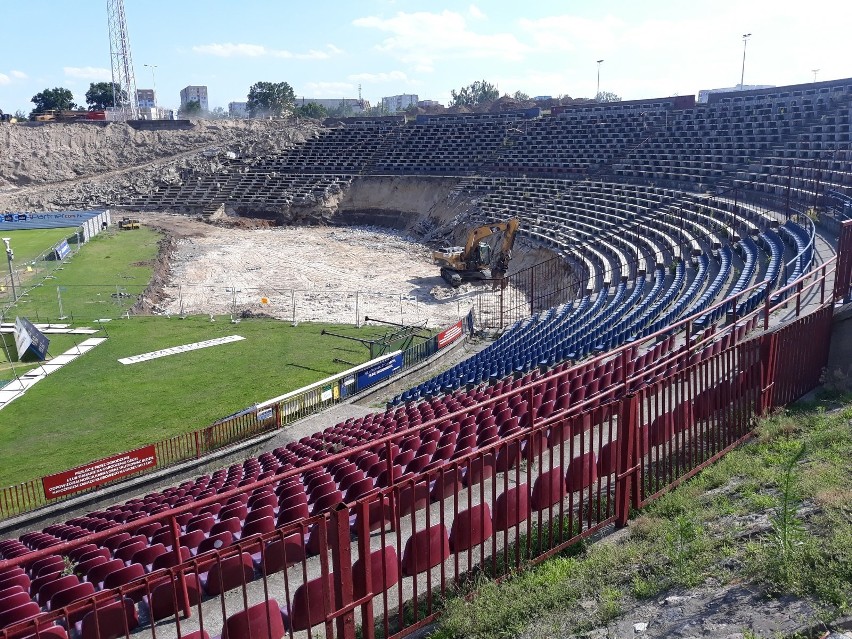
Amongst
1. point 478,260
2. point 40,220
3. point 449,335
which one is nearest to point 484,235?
point 478,260

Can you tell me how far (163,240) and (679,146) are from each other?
41.7 meters

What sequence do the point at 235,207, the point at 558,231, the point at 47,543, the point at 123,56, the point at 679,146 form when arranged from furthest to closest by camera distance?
the point at 123,56 → the point at 235,207 → the point at 679,146 → the point at 558,231 → the point at 47,543

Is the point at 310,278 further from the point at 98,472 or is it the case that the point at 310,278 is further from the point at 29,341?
the point at 98,472

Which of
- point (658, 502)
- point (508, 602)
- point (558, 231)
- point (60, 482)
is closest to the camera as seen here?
point (508, 602)

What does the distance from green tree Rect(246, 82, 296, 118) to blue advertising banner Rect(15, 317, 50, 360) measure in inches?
4808

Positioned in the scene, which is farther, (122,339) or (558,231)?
(558,231)

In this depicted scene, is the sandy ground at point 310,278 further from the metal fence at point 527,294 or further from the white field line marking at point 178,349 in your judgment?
the white field line marking at point 178,349

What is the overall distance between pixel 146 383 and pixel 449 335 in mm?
11317

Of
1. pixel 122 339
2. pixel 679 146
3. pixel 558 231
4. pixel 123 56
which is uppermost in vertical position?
pixel 123 56

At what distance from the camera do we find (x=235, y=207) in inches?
2980

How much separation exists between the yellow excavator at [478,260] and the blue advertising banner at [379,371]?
52.7 feet

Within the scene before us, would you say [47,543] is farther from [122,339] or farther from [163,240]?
[163,240]

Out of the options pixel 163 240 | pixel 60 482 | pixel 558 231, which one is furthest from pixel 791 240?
pixel 163 240

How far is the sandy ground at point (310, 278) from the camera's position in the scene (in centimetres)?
3675
